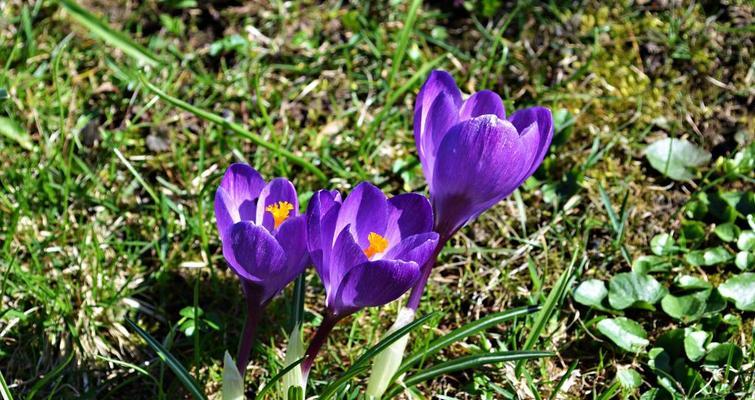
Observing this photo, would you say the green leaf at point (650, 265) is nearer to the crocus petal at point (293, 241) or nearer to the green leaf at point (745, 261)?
the green leaf at point (745, 261)

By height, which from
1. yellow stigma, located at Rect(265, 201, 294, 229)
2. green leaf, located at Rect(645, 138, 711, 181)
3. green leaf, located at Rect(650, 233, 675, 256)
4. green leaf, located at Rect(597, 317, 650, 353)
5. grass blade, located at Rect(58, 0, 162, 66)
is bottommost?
green leaf, located at Rect(597, 317, 650, 353)

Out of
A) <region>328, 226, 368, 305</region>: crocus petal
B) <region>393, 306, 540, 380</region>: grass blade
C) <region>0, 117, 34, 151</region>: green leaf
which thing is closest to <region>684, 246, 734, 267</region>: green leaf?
<region>393, 306, 540, 380</region>: grass blade

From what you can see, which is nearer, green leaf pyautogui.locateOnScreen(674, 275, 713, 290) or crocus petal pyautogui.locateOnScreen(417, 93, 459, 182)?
crocus petal pyautogui.locateOnScreen(417, 93, 459, 182)

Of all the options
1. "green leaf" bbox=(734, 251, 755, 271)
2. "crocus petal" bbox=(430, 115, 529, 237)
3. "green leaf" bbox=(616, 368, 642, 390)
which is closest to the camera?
"crocus petal" bbox=(430, 115, 529, 237)

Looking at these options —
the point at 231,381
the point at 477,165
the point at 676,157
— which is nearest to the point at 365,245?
the point at 477,165

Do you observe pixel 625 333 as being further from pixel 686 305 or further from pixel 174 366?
pixel 174 366

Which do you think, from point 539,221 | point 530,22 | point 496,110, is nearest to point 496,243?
point 539,221

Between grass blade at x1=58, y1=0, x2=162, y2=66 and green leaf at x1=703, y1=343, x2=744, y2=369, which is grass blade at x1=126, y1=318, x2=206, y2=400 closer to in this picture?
grass blade at x1=58, y1=0, x2=162, y2=66
